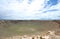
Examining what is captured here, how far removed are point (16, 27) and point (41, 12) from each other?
32 cm

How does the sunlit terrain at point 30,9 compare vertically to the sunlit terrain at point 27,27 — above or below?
above

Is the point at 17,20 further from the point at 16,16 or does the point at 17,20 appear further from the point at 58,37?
the point at 58,37

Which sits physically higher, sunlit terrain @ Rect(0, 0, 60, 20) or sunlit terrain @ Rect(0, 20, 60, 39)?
sunlit terrain @ Rect(0, 0, 60, 20)

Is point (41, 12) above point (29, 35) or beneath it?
above

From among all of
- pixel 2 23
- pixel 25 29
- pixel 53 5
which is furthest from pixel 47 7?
pixel 2 23

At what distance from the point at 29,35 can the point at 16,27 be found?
0.56ft

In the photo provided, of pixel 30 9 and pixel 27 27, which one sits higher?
pixel 30 9

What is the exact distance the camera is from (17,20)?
137 centimetres

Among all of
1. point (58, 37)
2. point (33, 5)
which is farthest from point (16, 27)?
point (58, 37)

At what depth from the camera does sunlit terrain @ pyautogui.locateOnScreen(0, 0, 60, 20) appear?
4.43ft

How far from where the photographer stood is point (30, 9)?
136 cm

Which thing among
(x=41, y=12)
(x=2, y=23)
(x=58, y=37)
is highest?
(x=41, y=12)

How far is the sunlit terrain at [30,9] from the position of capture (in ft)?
4.43

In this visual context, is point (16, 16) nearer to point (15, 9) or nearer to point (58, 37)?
point (15, 9)
